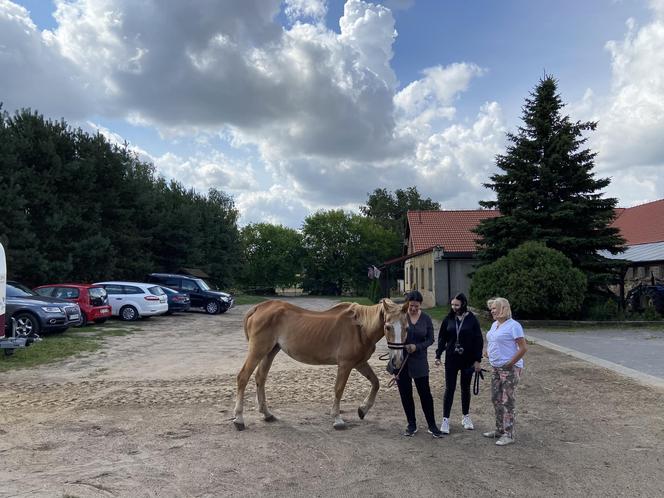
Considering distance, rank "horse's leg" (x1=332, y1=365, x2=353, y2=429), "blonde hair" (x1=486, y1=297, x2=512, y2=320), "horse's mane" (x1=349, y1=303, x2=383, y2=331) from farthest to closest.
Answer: "horse's leg" (x1=332, y1=365, x2=353, y2=429) → "horse's mane" (x1=349, y1=303, x2=383, y2=331) → "blonde hair" (x1=486, y1=297, x2=512, y2=320)

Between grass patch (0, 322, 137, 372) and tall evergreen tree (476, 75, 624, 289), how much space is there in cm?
1537

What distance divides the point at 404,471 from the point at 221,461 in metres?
1.77

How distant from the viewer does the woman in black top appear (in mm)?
5765

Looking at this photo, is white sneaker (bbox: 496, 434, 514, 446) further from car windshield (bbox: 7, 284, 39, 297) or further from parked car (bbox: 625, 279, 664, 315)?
parked car (bbox: 625, 279, 664, 315)

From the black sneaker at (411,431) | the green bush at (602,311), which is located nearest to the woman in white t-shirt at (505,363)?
the black sneaker at (411,431)

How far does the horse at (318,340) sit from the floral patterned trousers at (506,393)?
1.36 m

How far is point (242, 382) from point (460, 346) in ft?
8.86

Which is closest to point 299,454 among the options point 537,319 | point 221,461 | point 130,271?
A: point 221,461

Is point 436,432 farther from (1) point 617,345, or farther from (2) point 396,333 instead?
(1) point 617,345

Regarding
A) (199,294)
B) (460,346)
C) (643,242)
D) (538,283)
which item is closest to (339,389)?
(460,346)

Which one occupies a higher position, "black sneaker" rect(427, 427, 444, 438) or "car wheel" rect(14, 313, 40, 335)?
"car wheel" rect(14, 313, 40, 335)

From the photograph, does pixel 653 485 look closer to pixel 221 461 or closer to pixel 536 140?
pixel 221 461

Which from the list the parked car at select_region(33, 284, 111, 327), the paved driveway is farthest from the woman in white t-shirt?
the parked car at select_region(33, 284, 111, 327)

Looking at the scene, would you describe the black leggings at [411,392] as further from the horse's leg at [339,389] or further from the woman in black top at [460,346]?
the horse's leg at [339,389]
